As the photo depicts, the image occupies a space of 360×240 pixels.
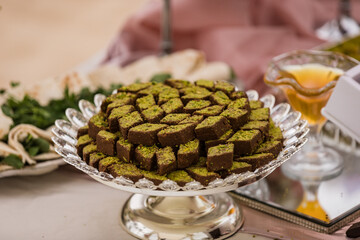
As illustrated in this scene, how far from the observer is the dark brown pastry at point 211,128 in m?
0.88

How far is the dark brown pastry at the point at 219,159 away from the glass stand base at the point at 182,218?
0.16 metres

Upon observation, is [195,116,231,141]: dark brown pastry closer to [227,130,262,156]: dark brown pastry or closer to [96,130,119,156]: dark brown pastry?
[227,130,262,156]: dark brown pastry

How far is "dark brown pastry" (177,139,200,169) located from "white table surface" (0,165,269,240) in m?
0.19

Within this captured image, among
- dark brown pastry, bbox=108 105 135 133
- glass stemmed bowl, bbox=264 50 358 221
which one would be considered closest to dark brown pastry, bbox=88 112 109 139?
dark brown pastry, bbox=108 105 135 133

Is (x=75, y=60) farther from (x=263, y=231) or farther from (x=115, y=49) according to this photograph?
(x=263, y=231)

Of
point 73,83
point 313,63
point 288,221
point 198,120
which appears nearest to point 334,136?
point 313,63

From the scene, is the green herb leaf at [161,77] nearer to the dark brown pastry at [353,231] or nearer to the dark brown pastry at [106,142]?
the dark brown pastry at [106,142]

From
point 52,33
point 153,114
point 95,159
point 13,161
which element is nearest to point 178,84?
point 153,114

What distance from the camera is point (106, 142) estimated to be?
2.98 ft

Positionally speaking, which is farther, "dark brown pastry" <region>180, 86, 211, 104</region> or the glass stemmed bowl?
the glass stemmed bowl

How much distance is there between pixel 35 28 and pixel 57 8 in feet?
1.30

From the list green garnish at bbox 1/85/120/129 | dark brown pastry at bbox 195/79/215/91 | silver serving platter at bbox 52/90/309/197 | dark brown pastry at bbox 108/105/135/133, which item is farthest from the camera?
green garnish at bbox 1/85/120/129

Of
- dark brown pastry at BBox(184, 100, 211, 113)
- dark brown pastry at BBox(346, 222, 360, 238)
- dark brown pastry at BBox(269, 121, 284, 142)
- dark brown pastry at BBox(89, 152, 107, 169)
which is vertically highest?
dark brown pastry at BBox(184, 100, 211, 113)

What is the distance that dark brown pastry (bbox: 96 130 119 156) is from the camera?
2.97 ft
